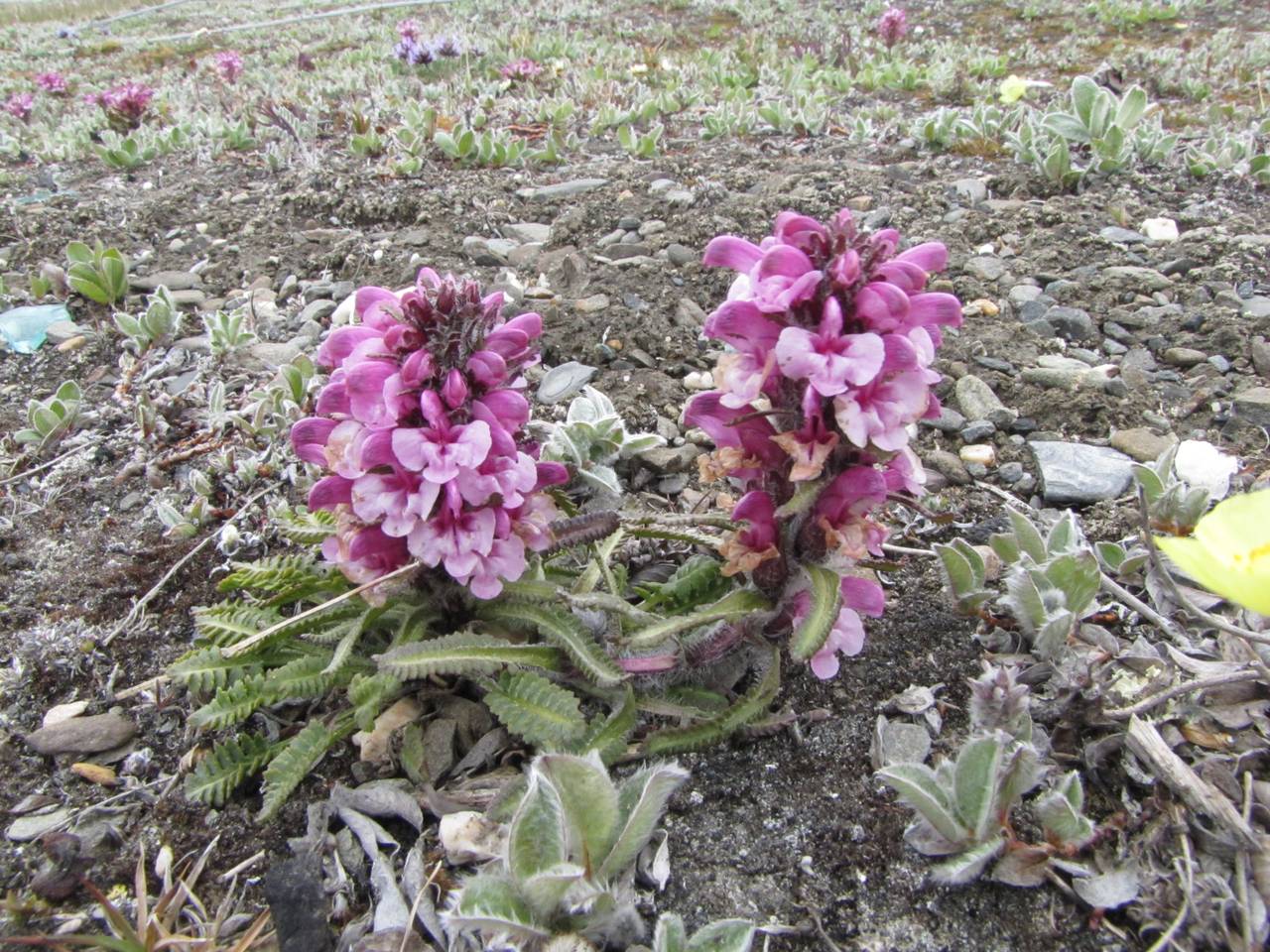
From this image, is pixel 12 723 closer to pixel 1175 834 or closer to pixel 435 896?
pixel 435 896

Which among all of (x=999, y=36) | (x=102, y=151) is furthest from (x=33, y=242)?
(x=999, y=36)

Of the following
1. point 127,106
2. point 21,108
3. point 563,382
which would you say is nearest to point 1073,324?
point 563,382

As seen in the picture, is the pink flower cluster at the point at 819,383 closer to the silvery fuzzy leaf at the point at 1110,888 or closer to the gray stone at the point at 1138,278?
the silvery fuzzy leaf at the point at 1110,888

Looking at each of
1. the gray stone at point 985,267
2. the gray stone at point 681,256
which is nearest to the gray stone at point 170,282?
the gray stone at point 681,256

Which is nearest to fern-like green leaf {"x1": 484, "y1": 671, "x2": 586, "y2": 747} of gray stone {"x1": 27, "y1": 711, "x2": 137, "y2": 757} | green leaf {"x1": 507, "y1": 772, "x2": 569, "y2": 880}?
green leaf {"x1": 507, "y1": 772, "x2": 569, "y2": 880}

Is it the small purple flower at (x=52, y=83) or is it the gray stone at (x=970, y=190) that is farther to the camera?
the small purple flower at (x=52, y=83)

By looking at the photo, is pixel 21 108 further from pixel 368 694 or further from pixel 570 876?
pixel 570 876
